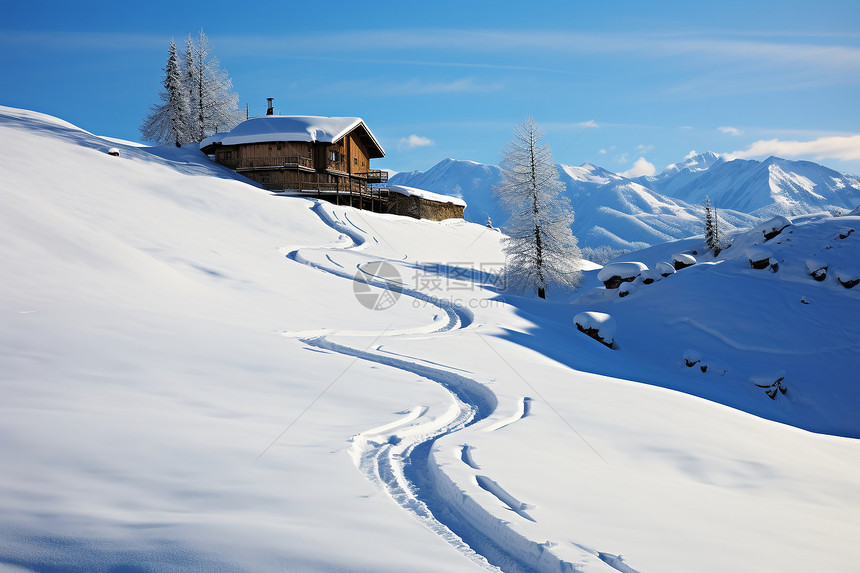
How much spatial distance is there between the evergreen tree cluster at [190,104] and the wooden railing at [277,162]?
1216cm

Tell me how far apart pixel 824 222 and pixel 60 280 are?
33728mm

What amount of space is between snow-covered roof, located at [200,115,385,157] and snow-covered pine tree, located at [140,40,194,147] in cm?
760

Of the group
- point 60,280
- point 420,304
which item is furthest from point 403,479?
point 420,304

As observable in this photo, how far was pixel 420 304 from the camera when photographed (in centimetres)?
2045

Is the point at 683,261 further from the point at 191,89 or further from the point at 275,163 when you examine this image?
the point at 191,89

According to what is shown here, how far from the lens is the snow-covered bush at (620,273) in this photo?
2967 cm

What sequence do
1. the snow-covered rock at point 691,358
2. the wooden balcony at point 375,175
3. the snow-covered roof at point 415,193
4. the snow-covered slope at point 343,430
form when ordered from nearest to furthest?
the snow-covered slope at point 343,430
the snow-covered rock at point 691,358
the snow-covered roof at point 415,193
the wooden balcony at point 375,175

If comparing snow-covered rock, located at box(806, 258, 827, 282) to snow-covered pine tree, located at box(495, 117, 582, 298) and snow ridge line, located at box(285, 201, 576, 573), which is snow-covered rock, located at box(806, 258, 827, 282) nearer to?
snow-covered pine tree, located at box(495, 117, 582, 298)

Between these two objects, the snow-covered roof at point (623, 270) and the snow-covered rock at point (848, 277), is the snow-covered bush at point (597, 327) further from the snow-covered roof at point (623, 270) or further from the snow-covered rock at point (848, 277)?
the snow-covered rock at point (848, 277)

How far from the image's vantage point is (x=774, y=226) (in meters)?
30.3

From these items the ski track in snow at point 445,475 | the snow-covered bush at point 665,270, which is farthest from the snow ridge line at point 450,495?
the snow-covered bush at point 665,270

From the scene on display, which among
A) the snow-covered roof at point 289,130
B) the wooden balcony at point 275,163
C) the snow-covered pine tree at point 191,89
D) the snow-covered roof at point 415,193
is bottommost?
the snow-covered roof at point 415,193

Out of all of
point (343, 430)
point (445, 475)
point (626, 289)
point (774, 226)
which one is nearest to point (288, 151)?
point (626, 289)

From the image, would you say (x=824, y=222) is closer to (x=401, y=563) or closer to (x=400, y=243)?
(x=400, y=243)
